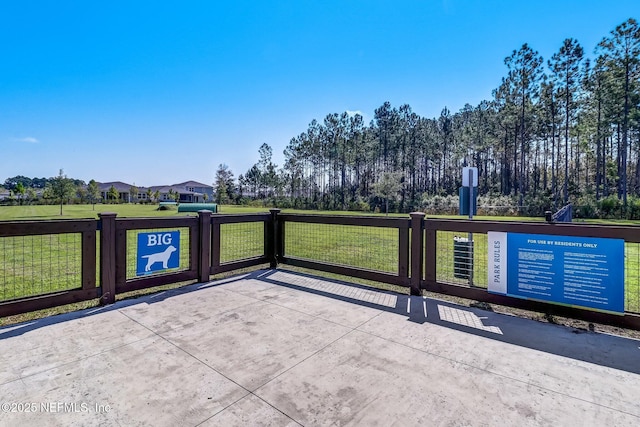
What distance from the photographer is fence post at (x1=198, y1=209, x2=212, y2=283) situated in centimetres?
522

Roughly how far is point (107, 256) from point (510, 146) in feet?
135

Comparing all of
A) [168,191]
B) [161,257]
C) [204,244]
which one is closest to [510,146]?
[204,244]

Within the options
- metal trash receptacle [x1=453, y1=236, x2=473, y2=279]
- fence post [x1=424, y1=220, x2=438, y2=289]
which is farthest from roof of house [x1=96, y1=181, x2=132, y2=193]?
metal trash receptacle [x1=453, y1=236, x2=473, y2=279]

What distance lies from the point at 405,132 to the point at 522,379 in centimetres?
4684

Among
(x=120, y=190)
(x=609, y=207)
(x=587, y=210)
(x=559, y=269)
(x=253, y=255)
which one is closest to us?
(x=559, y=269)

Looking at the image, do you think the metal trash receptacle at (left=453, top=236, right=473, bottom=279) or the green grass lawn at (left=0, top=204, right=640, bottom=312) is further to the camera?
the green grass lawn at (left=0, top=204, right=640, bottom=312)

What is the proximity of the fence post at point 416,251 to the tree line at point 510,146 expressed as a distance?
83.0 feet

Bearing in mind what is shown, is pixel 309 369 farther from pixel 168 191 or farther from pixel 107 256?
pixel 168 191

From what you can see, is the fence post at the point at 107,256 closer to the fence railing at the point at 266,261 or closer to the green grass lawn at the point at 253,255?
the fence railing at the point at 266,261

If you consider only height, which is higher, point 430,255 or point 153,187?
point 153,187

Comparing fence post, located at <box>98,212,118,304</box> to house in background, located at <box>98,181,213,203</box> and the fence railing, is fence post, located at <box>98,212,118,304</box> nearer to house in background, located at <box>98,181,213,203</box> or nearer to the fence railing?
the fence railing

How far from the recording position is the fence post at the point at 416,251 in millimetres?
4621

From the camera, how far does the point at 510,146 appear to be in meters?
35.9

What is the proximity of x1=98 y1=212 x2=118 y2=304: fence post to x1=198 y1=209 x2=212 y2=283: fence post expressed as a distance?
1.29 metres
